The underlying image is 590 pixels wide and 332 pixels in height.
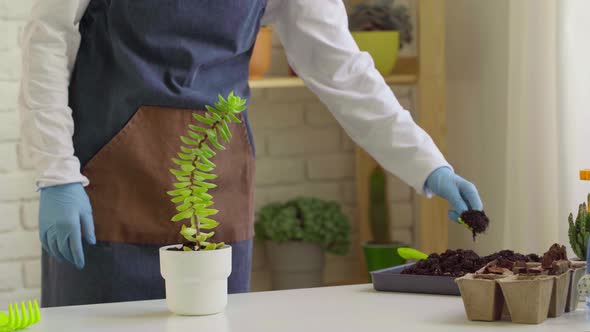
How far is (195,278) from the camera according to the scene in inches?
49.9

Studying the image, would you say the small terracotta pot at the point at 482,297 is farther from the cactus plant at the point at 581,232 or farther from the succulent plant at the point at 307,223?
the succulent plant at the point at 307,223

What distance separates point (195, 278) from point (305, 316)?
155mm

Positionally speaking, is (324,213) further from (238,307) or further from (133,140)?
(238,307)

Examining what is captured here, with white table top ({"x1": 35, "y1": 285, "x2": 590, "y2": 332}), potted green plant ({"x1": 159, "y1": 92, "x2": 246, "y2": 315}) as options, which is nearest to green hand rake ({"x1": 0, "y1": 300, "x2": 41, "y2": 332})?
white table top ({"x1": 35, "y1": 285, "x2": 590, "y2": 332})

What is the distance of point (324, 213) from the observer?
2.90 metres

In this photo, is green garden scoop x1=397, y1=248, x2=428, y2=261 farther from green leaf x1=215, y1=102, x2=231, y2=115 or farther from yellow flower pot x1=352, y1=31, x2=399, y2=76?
yellow flower pot x1=352, y1=31, x2=399, y2=76

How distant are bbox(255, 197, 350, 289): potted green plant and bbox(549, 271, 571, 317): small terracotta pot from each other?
1642 millimetres

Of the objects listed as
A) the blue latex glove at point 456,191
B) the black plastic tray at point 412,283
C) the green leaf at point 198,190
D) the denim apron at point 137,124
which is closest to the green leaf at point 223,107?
the green leaf at point 198,190

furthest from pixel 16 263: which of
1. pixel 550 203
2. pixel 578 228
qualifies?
pixel 578 228

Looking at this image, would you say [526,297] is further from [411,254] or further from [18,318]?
[18,318]

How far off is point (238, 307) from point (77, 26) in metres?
0.69

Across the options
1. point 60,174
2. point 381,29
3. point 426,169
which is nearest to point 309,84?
point 426,169

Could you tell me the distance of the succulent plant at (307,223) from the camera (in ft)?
9.43

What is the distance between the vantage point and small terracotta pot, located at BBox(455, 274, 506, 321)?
1.20m
